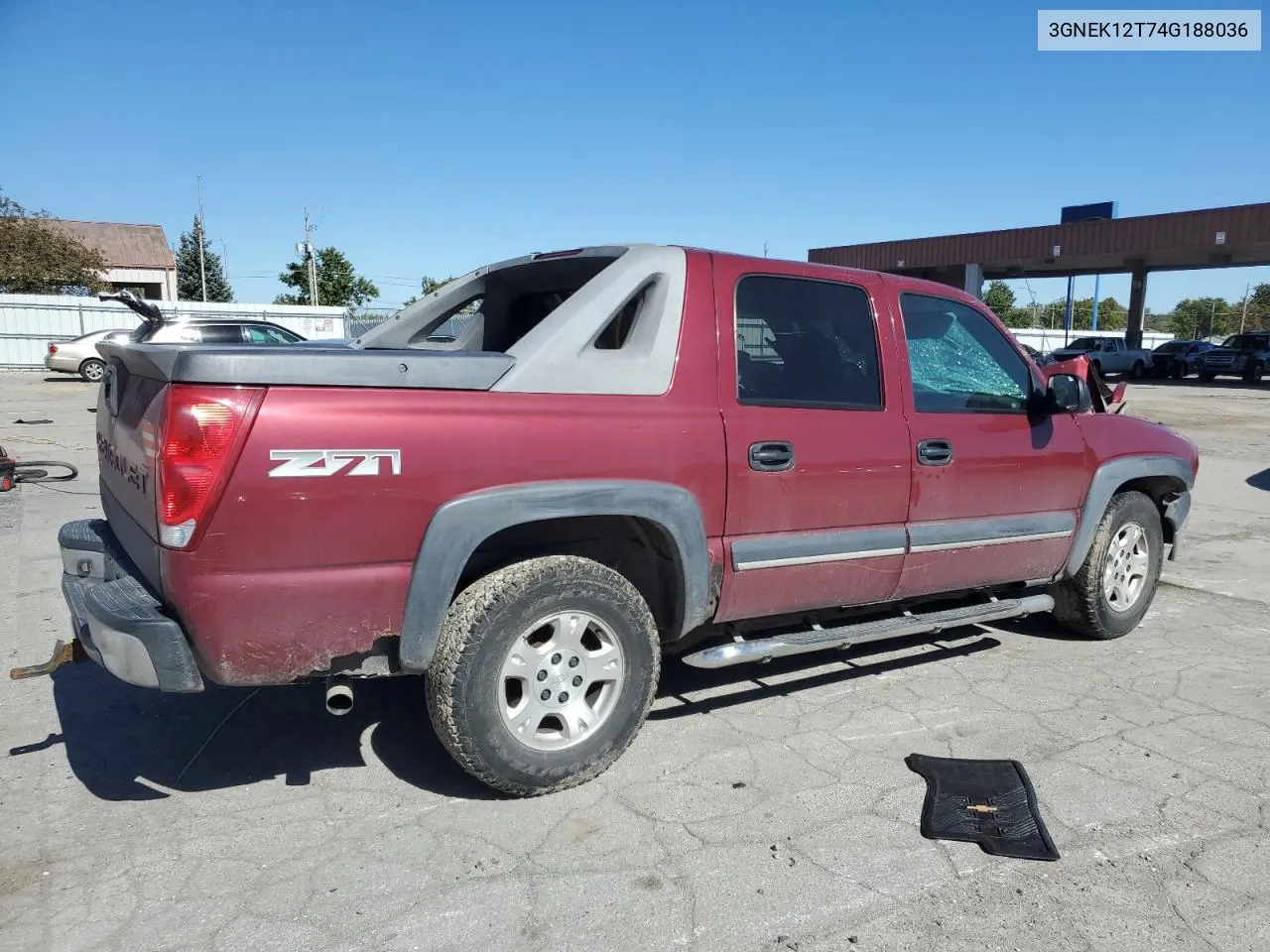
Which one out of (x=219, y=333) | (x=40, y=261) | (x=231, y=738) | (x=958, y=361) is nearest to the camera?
(x=231, y=738)

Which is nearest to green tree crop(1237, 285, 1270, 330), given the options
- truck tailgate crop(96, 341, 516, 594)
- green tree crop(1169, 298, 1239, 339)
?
green tree crop(1169, 298, 1239, 339)

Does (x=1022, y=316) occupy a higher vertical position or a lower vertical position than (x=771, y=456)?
higher

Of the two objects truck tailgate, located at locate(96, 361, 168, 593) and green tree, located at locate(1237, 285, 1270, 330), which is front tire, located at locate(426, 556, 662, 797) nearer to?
truck tailgate, located at locate(96, 361, 168, 593)

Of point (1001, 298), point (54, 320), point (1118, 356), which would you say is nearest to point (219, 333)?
point (54, 320)

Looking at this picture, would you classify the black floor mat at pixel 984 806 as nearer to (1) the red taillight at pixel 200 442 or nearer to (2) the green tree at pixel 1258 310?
(1) the red taillight at pixel 200 442

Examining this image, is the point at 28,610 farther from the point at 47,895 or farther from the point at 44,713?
the point at 47,895

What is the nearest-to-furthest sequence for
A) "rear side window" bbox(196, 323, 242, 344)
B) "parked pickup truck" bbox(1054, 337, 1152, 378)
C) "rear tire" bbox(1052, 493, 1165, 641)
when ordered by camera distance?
"rear tire" bbox(1052, 493, 1165, 641)
"rear side window" bbox(196, 323, 242, 344)
"parked pickup truck" bbox(1054, 337, 1152, 378)

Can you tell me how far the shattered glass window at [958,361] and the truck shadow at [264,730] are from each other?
1380mm

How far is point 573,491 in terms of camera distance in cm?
311

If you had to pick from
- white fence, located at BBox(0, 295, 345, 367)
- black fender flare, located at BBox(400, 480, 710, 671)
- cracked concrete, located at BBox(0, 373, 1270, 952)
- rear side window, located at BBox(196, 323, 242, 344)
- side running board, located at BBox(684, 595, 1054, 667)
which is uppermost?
white fence, located at BBox(0, 295, 345, 367)

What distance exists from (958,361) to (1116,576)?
1.69m

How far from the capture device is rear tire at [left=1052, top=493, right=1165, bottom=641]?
4.91 metres

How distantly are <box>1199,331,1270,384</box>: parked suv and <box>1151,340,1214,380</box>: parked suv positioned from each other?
2.77 feet

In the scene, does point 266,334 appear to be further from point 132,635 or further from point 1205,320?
point 1205,320
